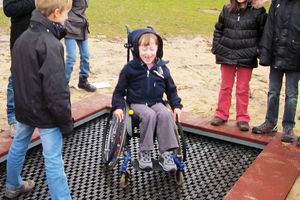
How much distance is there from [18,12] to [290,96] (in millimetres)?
2525

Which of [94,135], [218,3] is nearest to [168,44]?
[94,135]

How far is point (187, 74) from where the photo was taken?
21.7 feet

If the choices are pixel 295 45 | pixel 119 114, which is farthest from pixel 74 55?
pixel 295 45

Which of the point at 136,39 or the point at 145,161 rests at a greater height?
the point at 136,39

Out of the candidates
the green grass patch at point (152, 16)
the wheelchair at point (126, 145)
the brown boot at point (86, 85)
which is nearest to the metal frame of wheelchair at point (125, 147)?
the wheelchair at point (126, 145)

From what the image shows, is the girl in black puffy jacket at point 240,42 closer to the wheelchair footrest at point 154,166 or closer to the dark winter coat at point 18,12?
the wheelchair footrest at point 154,166

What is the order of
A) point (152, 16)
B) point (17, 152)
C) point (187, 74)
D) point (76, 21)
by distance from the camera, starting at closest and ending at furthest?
point (17, 152), point (76, 21), point (187, 74), point (152, 16)

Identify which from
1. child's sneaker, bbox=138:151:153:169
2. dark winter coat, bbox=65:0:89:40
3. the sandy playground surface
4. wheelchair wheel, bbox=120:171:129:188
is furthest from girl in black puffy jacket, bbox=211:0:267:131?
dark winter coat, bbox=65:0:89:40

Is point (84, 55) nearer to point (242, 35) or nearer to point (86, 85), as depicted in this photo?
point (86, 85)

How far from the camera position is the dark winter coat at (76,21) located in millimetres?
4969

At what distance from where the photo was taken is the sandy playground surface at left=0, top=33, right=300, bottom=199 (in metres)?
5.20

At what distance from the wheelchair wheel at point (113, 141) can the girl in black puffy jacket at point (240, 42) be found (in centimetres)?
130

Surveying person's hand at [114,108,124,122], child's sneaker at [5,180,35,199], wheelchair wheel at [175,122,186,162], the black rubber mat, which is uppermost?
person's hand at [114,108,124,122]

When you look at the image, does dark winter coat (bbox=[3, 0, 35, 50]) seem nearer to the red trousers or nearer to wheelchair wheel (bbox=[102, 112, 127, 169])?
wheelchair wheel (bbox=[102, 112, 127, 169])
